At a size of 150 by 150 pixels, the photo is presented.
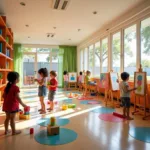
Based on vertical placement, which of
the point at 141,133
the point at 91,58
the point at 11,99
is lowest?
the point at 141,133

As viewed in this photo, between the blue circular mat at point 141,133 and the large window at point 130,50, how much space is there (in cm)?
225

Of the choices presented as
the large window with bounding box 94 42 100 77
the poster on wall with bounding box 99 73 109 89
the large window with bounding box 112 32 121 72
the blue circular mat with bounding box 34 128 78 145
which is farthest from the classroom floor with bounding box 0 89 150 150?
the large window with bounding box 94 42 100 77

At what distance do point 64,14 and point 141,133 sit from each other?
3.83 metres

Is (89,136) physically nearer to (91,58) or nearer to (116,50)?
(116,50)

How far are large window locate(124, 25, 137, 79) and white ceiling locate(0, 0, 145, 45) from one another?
2.16 ft

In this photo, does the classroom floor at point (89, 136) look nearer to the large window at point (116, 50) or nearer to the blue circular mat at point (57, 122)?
the blue circular mat at point (57, 122)

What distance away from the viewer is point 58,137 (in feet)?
7.40

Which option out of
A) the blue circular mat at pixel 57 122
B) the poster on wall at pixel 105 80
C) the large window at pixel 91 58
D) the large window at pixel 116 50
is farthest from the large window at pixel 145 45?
the large window at pixel 91 58

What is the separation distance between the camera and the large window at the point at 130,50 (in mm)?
4582

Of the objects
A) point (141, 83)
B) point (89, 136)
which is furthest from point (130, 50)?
point (89, 136)

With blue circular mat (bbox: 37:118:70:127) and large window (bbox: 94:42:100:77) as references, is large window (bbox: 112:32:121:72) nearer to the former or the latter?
large window (bbox: 94:42:100:77)

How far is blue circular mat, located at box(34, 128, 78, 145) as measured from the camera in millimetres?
2092

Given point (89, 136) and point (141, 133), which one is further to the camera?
point (141, 133)

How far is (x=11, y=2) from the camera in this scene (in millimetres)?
3889
